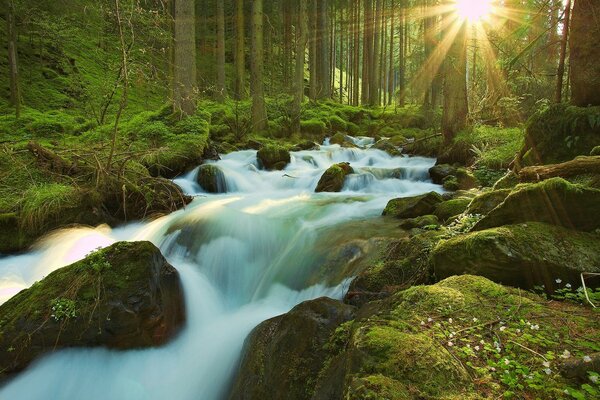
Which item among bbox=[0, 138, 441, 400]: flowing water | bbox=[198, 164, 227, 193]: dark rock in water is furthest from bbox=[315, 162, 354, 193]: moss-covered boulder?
bbox=[198, 164, 227, 193]: dark rock in water

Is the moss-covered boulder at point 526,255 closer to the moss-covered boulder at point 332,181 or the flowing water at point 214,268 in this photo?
the flowing water at point 214,268

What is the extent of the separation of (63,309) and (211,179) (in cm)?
640

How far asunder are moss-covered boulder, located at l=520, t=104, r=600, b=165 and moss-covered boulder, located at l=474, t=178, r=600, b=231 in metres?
2.41

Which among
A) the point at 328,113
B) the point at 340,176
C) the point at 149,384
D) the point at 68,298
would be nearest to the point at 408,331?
the point at 149,384

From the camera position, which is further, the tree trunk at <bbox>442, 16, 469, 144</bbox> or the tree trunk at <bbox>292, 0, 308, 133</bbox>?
the tree trunk at <bbox>292, 0, 308, 133</bbox>

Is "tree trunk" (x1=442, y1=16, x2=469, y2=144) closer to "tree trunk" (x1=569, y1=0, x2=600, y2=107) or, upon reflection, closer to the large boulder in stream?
"tree trunk" (x1=569, y1=0, x2=600, y2=107)

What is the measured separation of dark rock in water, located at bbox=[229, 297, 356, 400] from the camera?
3.06 metres

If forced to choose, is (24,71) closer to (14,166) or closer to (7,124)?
(7,124)

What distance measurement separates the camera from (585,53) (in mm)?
5477

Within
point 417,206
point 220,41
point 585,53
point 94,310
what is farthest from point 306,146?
point 94,310

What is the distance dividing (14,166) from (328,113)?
16058mm

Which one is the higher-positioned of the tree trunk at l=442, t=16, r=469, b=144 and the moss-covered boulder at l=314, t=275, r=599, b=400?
the tree trunk at l=442, t=16, r=469, b=144

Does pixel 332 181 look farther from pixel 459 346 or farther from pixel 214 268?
pixel 459 346

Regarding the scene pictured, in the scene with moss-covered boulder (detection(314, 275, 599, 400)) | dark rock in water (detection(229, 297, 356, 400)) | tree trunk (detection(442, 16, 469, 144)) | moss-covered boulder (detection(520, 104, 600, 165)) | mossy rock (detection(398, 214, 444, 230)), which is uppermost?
tree trunk (detection(442, 16, 469, 144))
